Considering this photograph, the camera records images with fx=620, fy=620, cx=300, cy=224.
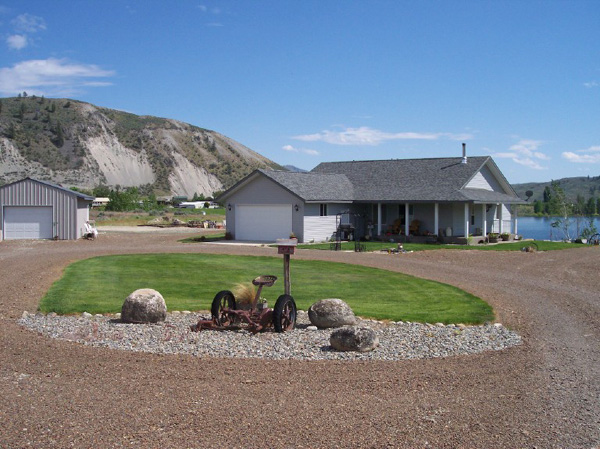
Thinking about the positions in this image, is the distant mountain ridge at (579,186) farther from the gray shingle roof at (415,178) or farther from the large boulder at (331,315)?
the large boulder at (331,315)

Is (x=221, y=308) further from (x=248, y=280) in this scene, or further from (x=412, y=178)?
(x=412, y=178)

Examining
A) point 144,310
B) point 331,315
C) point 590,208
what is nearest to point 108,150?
point 590,208

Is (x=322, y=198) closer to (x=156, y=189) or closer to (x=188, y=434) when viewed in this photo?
(x=188, y=434)

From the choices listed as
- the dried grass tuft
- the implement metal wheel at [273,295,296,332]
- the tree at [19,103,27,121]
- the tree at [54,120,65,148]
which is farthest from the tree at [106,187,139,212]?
A: the implement metal wheel at [273,295,296,332]

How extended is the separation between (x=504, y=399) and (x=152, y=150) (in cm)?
11936

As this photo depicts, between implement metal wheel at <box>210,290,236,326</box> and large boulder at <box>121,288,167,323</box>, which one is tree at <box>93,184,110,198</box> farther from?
implement metal wheel at <box>210,290,236,326</box>

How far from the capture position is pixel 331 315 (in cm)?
1220

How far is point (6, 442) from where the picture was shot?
6.05 m

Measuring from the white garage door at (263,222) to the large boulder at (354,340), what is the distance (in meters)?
25.6

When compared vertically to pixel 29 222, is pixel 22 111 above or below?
above

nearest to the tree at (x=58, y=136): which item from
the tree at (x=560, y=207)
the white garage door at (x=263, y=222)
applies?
the white garage door at (x=263, y=222)

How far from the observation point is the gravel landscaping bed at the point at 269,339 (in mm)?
10086

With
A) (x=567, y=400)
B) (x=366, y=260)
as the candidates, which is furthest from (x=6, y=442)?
(x=366, y=260)

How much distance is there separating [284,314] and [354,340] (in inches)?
88.6
